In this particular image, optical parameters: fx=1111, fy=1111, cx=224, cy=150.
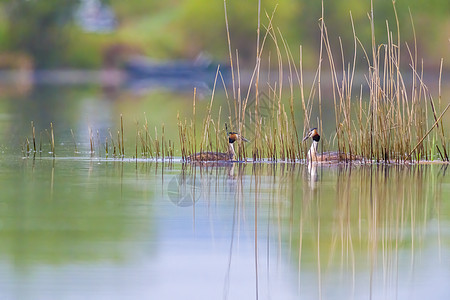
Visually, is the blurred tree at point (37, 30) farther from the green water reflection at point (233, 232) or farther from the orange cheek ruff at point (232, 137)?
the green water reflection at point (233, 232)

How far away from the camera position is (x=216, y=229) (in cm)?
645

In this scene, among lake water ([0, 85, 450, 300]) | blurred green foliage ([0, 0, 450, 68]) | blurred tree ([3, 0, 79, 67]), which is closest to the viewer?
lake water ([0, 85, 450, 300])

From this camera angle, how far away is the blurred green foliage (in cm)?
4719

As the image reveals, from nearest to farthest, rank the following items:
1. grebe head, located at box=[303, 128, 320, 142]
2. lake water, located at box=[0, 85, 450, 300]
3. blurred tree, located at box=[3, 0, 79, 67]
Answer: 1. lake water, located at box=[0, 85, 450, 300]
2. grebe head, located at box=[303, 128, 320, 142]
3. blurred tree, located at box=[3, 0, 79, 67]

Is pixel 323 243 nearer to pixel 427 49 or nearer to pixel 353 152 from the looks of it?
pixel 353 152

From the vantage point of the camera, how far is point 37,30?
2007 inches

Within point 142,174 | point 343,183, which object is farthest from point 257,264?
point 142,174

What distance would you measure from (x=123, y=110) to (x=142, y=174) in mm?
12004

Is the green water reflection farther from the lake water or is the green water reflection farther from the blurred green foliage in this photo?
the blurred green foliage

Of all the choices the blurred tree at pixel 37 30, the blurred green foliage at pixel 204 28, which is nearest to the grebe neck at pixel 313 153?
the blurred green foliage at pixel 204 28

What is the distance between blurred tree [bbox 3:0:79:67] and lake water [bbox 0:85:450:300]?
135 ft

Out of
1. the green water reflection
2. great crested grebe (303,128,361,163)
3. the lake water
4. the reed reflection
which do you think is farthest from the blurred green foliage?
the green water reflection

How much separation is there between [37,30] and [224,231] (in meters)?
45.8

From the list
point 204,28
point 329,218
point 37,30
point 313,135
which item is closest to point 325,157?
point 313,135
